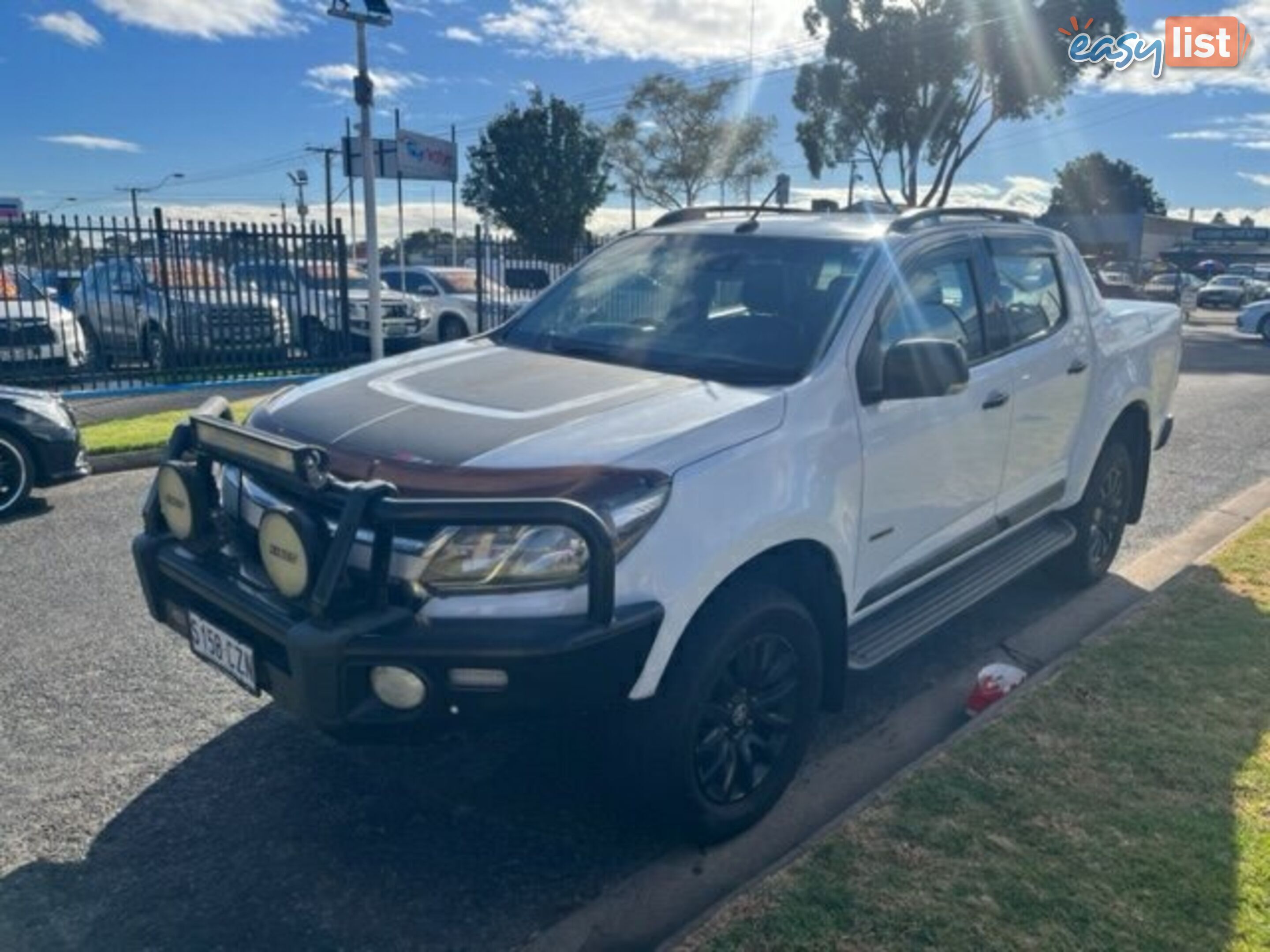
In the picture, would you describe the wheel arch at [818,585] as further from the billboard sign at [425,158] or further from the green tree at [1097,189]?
the green tree at [1097,189]

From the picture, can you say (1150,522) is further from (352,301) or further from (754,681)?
(352,301)

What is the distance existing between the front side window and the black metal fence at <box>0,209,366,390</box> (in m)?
11.3

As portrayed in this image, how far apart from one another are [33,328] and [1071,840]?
40.8ft

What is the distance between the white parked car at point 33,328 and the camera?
11688 mm

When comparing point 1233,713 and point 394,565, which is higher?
point 394,565

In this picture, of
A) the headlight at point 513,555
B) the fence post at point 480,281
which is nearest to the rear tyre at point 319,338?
the fence post at point 480,281

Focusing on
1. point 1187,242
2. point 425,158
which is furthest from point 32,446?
point 1187,242

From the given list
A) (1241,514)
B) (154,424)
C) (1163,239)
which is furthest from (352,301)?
(1163,239)

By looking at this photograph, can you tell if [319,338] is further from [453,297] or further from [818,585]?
[818,585]

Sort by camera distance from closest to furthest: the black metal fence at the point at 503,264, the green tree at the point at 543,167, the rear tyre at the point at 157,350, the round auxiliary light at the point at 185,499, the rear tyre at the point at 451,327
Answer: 1. the round auxiliary light at the point at 185,499
2. the rear tyre at the point at 157,350
3. the black metal fence at the point at 503,264
4. the rear tyre at the point at 451,327
5. the green tree at the point at 543,167

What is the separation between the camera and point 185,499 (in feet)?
10.3

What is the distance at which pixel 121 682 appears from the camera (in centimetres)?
419

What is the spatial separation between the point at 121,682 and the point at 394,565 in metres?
2.20

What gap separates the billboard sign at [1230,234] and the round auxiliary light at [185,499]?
294 feet
